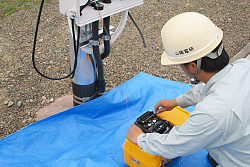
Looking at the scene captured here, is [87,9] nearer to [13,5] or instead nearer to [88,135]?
[88,135]

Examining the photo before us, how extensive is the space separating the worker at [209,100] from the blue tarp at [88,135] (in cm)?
56

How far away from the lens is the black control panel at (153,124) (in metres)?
1.43

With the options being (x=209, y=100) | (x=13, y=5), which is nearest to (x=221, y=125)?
(x=209, y=100)

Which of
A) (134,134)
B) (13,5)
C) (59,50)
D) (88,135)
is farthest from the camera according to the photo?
(13,5)

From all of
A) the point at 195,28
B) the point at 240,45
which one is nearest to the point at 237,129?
the point at 195,28

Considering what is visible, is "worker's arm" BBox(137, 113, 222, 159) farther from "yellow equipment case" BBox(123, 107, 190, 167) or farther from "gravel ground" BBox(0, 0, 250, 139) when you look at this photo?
"gravel ground" BBox(0, 0, 250, 139)

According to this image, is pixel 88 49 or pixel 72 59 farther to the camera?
pixel 72 59

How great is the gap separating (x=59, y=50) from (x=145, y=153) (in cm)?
226

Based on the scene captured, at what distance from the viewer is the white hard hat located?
1.12 meters

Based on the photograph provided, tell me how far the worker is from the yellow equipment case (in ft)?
0.63

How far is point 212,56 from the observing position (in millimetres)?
1150

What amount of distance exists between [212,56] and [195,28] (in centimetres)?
16

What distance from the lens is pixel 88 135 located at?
1.90m

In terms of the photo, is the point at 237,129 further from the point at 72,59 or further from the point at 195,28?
the point at 72,59
